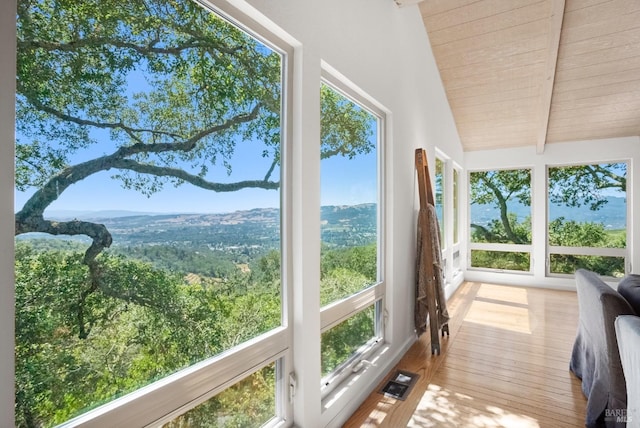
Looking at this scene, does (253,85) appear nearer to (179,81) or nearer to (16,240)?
(179,81)

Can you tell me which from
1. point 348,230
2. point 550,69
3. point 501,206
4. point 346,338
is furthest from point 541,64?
point 346,338

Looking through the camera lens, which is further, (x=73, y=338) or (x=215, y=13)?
(x=215, y=13)

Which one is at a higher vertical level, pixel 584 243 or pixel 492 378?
pixel 584 243

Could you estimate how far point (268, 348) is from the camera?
4.52ft

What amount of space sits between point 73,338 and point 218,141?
2.49 ft

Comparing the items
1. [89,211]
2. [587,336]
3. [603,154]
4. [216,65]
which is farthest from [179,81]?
[603,154]

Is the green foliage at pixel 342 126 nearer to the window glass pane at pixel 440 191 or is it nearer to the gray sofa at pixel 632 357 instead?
the gray sofa at pixel 632 357

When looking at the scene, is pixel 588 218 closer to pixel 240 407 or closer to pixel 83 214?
pixel 240 407

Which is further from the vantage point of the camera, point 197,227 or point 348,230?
point 348,230

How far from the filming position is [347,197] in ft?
6.79

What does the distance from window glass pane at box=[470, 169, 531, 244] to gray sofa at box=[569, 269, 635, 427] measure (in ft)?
11.9

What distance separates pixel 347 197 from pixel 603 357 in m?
1.75

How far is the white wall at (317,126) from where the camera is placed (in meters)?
0.69

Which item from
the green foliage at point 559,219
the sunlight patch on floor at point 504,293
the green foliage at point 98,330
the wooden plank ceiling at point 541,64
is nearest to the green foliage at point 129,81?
the green foliage at point 98,330
